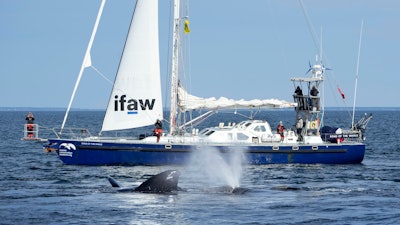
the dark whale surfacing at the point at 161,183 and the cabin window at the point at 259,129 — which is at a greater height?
the cabin window at the point at 259,129

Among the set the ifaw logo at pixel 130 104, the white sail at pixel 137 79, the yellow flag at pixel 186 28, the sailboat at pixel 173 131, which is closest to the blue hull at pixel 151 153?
the sailboat at pixel 173 131

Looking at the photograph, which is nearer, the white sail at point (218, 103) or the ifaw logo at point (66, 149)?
the ifaw logo at point (66, 149)

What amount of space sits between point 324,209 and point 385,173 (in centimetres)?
1786

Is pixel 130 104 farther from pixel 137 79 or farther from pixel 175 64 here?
pixel 175 64

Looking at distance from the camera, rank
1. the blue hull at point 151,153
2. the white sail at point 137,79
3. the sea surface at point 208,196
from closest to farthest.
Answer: the sea surface at point 208,196
the blue hull at point 151,153
the white sail at point 137,79

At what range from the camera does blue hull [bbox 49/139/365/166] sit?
53.4 m

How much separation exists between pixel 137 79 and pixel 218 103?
5.59 metres

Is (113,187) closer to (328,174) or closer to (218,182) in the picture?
(218,182)

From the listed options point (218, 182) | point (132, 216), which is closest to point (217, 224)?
point (132, 216)

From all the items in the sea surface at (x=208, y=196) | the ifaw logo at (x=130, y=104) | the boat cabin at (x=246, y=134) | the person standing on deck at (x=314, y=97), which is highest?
the person standing on deck at (x=314, y=97)

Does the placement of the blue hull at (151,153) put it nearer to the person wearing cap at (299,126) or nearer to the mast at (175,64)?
the person wearing cap at (299,126)

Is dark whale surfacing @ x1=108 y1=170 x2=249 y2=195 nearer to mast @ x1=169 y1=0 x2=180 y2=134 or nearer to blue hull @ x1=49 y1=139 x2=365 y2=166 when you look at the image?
blue hull @ x1=49 y1=139 x2=365 y2=166

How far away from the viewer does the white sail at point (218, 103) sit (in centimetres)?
5681

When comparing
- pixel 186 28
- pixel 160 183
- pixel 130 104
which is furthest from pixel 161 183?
pixel 186 28
